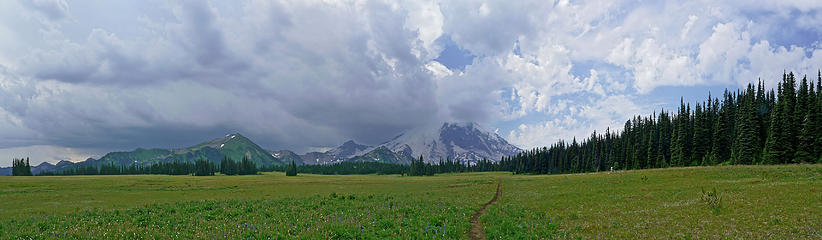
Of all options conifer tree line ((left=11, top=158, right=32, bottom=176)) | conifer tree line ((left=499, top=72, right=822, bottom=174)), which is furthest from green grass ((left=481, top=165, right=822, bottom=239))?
conifer tree line ((left=11, top=158, right=32, bottom=176))

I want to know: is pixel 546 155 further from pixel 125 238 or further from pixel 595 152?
pixel 125 238

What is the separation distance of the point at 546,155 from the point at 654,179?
481ft

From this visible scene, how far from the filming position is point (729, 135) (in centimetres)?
9056

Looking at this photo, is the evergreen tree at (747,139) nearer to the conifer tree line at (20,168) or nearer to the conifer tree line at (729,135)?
the conifer tree line at (729,135)

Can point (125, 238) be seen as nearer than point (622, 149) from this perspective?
Yes

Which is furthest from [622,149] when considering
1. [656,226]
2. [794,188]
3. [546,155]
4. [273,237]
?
[273,237]

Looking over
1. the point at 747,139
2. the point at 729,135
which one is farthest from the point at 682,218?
the point at 729,135

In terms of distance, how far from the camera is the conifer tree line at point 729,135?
65.2m

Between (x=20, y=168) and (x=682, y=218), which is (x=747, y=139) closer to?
(x=682, y=218)

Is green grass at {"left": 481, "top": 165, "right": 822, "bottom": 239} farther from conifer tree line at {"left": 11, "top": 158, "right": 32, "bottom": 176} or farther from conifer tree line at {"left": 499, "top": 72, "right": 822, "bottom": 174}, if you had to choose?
conifer tree line at {"left": 11, "top": 158, "right": 32, "bottom": 176}

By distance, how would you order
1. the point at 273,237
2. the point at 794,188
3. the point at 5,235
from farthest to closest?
the point at 794,188 < the point at 5,235 < the point at 273,237

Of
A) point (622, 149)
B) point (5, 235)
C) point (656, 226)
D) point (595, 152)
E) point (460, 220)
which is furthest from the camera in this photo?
point (595, 152)

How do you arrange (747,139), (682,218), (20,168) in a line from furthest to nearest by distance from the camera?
(20,168)
(747,139)
(682,218)

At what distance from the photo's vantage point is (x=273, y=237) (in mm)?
13438
